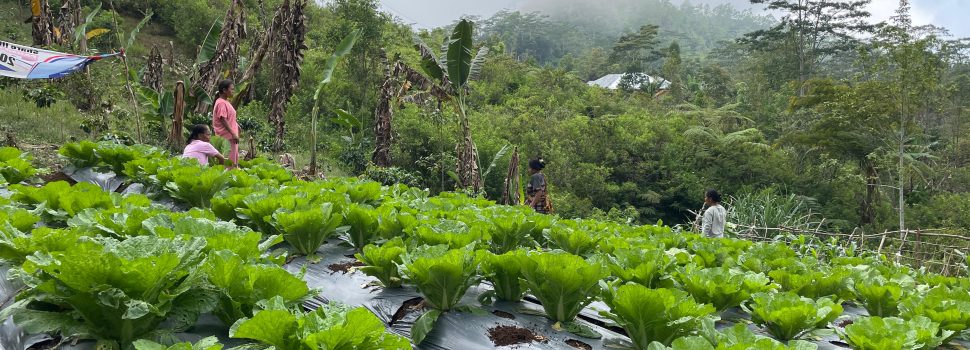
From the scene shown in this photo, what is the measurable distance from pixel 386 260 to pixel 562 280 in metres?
0.77

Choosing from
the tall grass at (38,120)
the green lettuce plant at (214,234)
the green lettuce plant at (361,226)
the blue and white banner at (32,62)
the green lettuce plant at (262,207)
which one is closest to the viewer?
the green lettuce plant at (214,234)

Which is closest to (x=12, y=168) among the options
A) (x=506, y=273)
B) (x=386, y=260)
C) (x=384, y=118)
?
(x=386, y=260)

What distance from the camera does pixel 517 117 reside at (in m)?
20.2

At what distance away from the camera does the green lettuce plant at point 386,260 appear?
7.64ft

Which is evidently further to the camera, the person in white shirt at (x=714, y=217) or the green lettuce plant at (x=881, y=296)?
the person in white shirt at (x=714, y=217)

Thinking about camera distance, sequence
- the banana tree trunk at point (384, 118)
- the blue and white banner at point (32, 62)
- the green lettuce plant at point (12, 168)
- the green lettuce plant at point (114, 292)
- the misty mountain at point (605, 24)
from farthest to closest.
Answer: the misty mountain at point (605, 24), the banana tree trunk at point (384, 118), the blue and white banner at point (32, 62), the green lettuce plant at point (12, 168), the green lettuce plant at point (114, 292)

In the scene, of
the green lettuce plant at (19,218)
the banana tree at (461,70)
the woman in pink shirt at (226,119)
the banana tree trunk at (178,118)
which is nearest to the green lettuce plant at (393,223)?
the green lettuce plant at (19,218)

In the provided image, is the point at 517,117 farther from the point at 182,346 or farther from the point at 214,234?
the point at 182,346

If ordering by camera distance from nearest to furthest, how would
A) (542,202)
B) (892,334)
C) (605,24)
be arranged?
(892,334) → (542,202) → (605,24)

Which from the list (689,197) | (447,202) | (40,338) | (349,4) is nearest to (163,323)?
(40,338)

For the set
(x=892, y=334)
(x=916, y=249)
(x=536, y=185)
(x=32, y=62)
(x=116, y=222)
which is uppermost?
(x=32, y=62)

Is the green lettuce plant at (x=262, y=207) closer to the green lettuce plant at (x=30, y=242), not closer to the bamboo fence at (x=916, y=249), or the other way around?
the green lettuce plant at (x=30, y=242)

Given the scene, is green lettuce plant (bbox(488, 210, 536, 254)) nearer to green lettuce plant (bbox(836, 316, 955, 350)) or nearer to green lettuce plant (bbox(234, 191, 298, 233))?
green lettuce plant (bbox(234, 191, 298, 233))

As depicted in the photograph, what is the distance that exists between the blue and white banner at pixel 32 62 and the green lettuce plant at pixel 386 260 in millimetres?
7486
